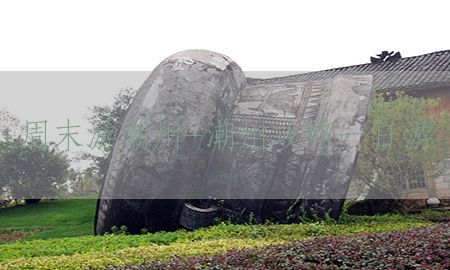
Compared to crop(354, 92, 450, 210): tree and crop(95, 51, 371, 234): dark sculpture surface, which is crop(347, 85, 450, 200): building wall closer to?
crop(354, 92, 450, 210): tree

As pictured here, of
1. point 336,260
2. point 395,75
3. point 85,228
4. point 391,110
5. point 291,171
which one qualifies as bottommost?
point 85,228

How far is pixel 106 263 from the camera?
5.65m

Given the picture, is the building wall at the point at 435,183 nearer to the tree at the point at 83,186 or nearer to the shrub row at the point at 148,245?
the shrub row at the point at 148,245

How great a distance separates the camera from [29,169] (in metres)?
21.3

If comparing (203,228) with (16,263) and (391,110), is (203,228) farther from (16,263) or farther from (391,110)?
(391,110)

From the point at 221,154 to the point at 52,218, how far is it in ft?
29.4

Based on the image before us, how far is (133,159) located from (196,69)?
232 centimetres

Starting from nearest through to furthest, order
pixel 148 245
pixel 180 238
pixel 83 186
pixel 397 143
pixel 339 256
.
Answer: pixel 339 256 < pixel 148 245 < pixel 180 238 < pixel 397 143 < pixel 83 186

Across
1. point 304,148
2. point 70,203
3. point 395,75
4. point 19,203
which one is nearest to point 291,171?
point 304,148

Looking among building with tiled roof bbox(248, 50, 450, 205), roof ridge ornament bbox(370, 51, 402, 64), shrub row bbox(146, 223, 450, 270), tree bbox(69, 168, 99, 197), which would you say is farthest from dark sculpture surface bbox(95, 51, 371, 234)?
tree bbox(69, 168, 99, 197)

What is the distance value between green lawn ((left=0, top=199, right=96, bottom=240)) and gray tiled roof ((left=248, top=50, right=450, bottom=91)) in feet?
23.2

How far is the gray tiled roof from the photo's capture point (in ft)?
57.7

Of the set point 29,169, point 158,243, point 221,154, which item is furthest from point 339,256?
point 29,169

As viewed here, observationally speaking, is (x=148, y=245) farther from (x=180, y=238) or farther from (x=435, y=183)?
(x=435, y=183)
